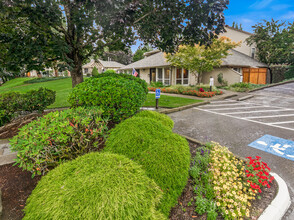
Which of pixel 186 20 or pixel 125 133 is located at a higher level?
pixel 186 20

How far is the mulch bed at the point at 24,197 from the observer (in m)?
2.16

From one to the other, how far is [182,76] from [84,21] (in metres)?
16.9

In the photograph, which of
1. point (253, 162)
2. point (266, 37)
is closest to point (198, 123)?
point (253, 162)

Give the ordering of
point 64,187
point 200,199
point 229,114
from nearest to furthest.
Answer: point 64,187 → point 200,199 → point 229,114

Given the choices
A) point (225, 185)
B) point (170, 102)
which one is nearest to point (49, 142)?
point (225, 185)

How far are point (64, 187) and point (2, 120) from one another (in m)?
5.42

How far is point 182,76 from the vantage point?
19.9 metres

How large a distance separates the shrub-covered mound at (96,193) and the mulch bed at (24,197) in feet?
2.17

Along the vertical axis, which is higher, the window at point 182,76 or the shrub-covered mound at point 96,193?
the window at point 182,76

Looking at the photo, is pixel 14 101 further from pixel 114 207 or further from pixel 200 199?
pixel 200 199

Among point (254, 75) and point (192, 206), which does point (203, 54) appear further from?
point (192, 206)

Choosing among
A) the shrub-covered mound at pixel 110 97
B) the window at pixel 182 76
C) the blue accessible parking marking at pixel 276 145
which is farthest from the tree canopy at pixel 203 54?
the shrub-covered mound at pixel 110 97

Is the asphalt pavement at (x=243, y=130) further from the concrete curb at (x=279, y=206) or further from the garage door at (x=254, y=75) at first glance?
the garage door at (x=254, y=75)

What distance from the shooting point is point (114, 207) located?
4.91ft
